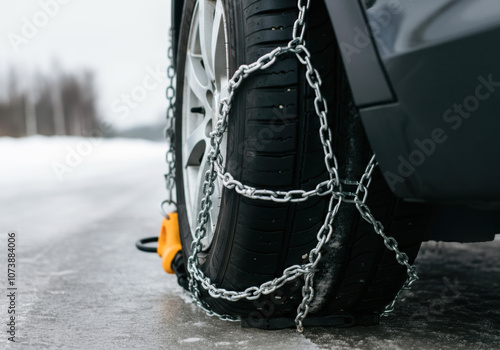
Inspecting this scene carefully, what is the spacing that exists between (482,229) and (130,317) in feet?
3.74

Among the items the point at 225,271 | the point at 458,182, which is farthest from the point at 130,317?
the point at 458,182

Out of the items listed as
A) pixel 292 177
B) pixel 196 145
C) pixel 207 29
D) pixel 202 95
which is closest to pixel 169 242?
pixel 196 145

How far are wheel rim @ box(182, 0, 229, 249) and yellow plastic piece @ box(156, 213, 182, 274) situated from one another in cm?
17

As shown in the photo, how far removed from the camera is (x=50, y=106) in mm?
52656

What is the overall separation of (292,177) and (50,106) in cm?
5478

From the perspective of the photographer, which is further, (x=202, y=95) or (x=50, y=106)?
(x=50, y=106)

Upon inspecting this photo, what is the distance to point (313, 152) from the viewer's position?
1.42 metres

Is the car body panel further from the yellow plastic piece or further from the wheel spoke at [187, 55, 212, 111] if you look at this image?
the yellow plastic piece

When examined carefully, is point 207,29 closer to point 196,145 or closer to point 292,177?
point 196,145

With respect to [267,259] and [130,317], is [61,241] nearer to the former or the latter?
[130,317]

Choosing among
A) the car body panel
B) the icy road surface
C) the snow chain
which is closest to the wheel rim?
the snow chain

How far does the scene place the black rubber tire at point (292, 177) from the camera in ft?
4.64

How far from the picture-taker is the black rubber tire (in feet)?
4.64

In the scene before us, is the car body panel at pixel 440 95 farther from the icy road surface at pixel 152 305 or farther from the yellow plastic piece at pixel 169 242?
the yellow plastic piece at pixel 169 242
